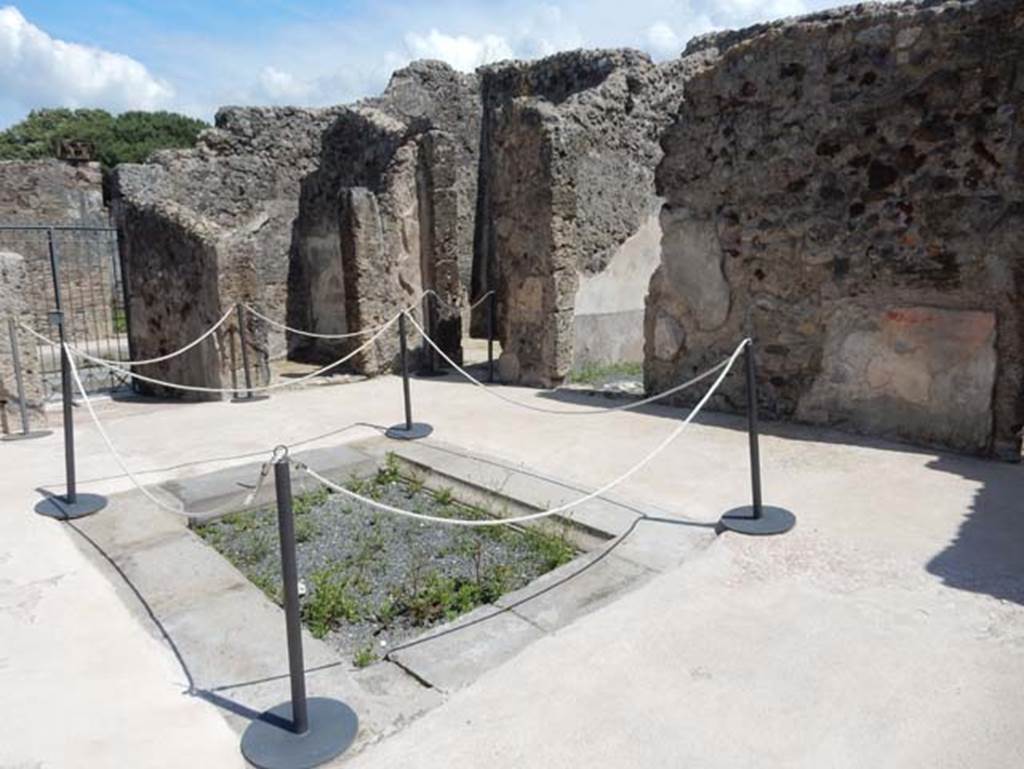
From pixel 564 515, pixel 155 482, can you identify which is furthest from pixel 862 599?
pixel 155 482

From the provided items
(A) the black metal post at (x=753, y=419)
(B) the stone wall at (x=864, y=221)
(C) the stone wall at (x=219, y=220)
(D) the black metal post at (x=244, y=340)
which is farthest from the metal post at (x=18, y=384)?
(A) the black metal post at (x=753, y=419)

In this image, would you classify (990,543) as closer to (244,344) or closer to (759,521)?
(759,521)

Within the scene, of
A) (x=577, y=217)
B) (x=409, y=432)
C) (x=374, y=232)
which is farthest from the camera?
(x=374, y=232)

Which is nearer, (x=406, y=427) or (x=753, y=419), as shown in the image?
(x=753, y=419)

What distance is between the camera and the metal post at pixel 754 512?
372 centimetres

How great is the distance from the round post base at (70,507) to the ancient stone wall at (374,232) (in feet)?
14.9

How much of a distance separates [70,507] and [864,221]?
16.9ft

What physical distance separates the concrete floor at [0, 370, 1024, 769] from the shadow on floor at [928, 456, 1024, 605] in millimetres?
13

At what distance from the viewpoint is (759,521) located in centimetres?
381

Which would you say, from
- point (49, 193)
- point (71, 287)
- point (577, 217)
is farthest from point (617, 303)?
point (49, 193)

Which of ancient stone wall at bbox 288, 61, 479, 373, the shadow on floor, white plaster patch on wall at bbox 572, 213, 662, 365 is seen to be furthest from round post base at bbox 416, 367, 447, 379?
the shadow on floor

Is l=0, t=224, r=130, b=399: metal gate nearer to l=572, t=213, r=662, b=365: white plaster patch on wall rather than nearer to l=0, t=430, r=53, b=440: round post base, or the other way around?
l=0, t=430, r=53, b=440: round post base

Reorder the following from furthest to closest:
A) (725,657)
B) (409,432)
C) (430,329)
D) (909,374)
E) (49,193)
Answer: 1. (49,193)
2. (430,329)
3. (409,432)
4. (909,374)
5. (725,657)

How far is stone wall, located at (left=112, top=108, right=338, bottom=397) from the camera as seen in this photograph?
794 cm
